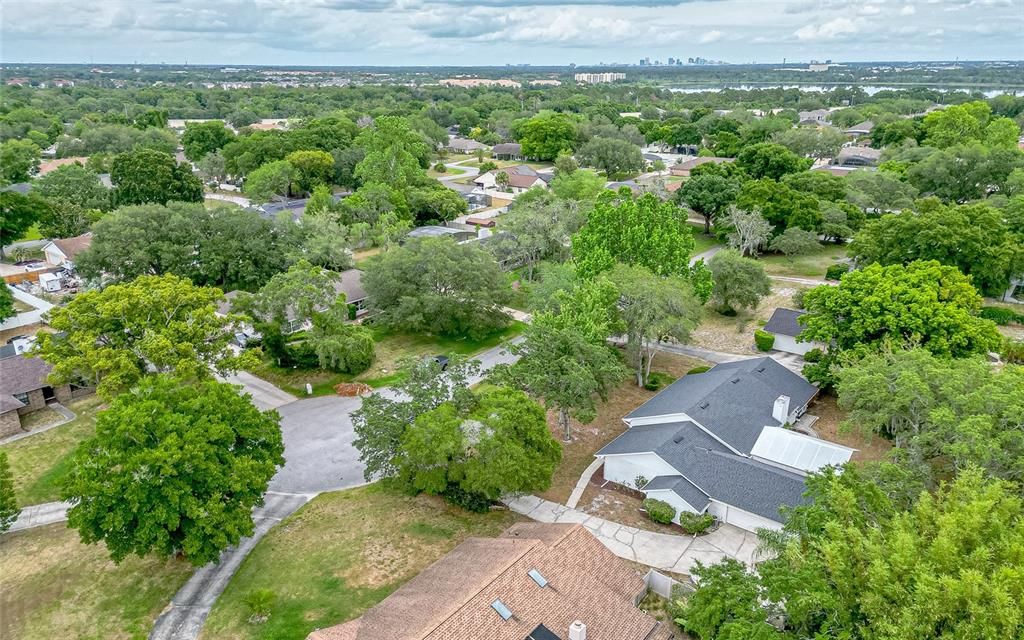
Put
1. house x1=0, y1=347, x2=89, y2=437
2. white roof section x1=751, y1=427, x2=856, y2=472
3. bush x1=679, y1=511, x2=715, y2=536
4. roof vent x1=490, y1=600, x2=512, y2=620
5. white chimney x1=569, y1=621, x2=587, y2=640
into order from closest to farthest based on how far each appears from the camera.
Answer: white chimney x1=569, y1=621, x2=587, y2=640, roof vent x1=490, y1=600, x2=512, y2=620, bush x1=679, y1=511, x2=715, y2=536, white roof section x1=751, y1=427, x2=856, y2=472, house x1=0, y1=347, x2=89, y2=437

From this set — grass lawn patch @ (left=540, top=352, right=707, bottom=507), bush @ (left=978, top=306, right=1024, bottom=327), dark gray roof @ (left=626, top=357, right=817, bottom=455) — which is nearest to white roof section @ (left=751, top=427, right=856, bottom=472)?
dark gray roof @ (left=626, top=357, right=817, bottom=455)

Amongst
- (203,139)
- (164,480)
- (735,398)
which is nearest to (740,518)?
(735,398)

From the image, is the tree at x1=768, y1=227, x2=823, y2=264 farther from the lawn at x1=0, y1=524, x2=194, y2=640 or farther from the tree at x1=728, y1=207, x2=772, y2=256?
the lawn at x1=0, y1=524, x2=194, y2=640

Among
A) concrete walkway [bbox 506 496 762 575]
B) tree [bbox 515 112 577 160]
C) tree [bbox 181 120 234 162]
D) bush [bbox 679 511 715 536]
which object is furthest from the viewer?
tree [bbox 515 112 577 160]

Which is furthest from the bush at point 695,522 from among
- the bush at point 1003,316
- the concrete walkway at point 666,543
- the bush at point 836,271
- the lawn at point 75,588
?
the bush at point 836,271

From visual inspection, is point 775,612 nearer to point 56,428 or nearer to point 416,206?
point 56,428

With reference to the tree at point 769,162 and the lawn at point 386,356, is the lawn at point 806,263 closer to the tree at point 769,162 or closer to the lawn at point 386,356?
the tree at point 769,162

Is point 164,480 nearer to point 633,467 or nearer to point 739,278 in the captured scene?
point 633,467

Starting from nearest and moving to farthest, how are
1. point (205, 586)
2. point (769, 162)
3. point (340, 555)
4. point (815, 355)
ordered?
point (205, 586)
point (340, 555)
point (815, 355)
point (769, 162)
